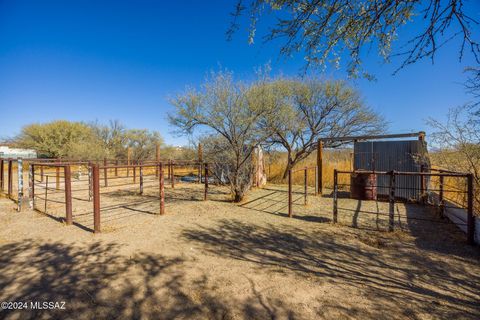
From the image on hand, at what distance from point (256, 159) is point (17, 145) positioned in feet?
81.8

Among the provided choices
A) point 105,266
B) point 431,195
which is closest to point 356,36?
point 105,266

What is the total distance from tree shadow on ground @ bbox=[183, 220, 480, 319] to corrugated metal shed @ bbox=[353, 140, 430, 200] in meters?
4.62

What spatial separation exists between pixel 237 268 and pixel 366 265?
189 centimetres

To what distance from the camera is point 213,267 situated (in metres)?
3.14


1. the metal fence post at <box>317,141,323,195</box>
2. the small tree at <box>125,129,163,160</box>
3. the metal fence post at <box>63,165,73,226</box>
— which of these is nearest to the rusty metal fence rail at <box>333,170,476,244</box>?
the metal fence post at <box>317,141,323,195</box>

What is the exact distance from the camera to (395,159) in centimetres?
819

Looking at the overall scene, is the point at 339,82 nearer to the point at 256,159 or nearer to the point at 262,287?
the point at 256,159

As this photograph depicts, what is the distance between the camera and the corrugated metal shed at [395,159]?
775 cm

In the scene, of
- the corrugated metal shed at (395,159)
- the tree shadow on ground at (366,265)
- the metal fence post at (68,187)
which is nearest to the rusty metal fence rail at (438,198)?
the corrugated metal shed at (395,159)

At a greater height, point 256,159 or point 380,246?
point 256,159

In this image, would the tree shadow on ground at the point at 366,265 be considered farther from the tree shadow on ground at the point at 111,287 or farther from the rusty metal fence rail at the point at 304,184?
the rusty metal fence rail at the point at 304,184

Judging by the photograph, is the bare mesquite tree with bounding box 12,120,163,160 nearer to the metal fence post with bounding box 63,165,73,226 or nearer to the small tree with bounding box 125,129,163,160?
the small tree with bounding box 125,129,163,160

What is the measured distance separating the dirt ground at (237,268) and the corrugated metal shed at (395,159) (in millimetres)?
3035

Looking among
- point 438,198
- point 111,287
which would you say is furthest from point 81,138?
point 438,198
